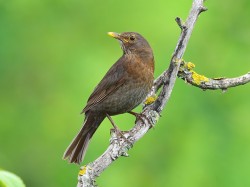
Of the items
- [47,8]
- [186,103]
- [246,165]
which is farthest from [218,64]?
[47,8]

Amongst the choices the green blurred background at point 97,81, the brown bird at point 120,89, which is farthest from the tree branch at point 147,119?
the green blurred background at point 97,81

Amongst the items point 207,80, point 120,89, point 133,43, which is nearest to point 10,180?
point 207,80

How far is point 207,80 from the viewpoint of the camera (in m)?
6.42

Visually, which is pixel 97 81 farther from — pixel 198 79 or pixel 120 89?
pixel 198 79

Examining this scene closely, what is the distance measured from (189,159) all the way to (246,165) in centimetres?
71

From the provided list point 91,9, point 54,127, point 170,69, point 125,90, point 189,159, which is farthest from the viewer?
point 91,9

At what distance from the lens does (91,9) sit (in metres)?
10.5

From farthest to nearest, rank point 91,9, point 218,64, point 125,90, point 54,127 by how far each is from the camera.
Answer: point 91,9 < point 54,127 < point 218,64 < point 125,90

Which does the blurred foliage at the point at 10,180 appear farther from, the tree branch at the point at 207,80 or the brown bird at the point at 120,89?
the brown bird at the point at 120,89

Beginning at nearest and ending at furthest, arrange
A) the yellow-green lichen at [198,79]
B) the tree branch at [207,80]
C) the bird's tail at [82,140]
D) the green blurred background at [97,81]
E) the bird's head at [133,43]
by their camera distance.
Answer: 1. the tree branch at [207,80]
2. the yellow-green lichen at [198,79]
3. the bird's tail at [82,140]
4. the bird's head at [133,43]
5. the green blurred background at [97,81]

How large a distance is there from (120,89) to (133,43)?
0.49 metres

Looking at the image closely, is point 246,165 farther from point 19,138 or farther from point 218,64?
point 19,138

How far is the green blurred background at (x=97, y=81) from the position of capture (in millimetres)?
8266

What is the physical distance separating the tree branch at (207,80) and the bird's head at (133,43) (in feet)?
3.43
